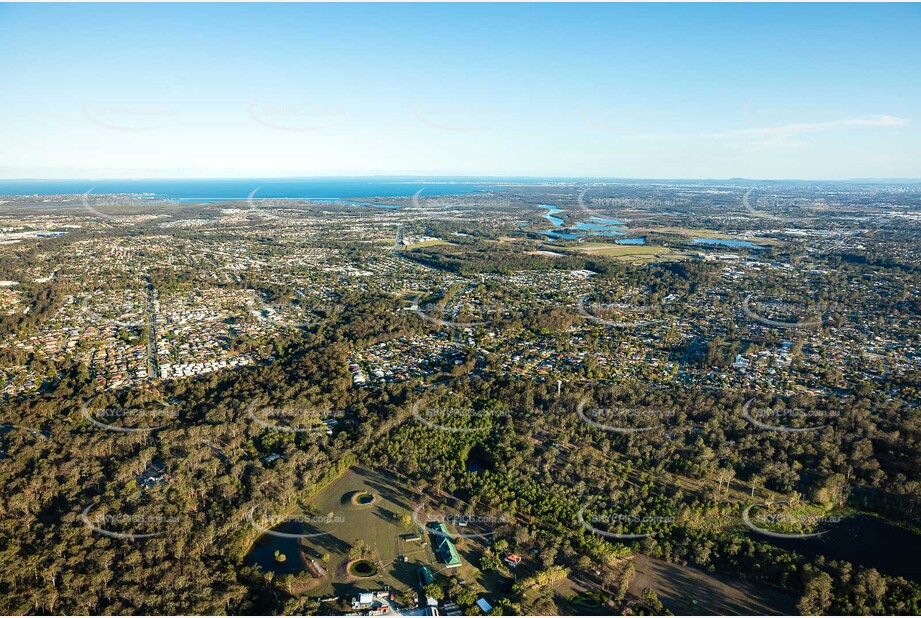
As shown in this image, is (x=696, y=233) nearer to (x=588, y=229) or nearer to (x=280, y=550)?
(x=588, y=229)

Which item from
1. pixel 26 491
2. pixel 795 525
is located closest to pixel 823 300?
pixel 795 525

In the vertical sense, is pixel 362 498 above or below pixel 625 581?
above

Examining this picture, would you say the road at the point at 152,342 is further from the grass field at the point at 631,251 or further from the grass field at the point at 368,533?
the grass field at the point at 631,251

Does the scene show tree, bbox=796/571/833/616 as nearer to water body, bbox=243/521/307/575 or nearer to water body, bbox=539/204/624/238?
water body, bbox=243/521/307/575

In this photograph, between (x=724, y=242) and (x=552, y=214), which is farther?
(x=552, y=214)

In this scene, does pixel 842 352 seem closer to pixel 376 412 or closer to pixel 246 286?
pixel 376 412

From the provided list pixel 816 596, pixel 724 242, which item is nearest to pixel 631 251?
pixel 724 242

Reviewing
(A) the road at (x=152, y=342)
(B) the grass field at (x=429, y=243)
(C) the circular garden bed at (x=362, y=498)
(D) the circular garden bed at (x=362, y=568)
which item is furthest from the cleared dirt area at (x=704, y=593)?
(B) the grass field at (x=429, y=243)
